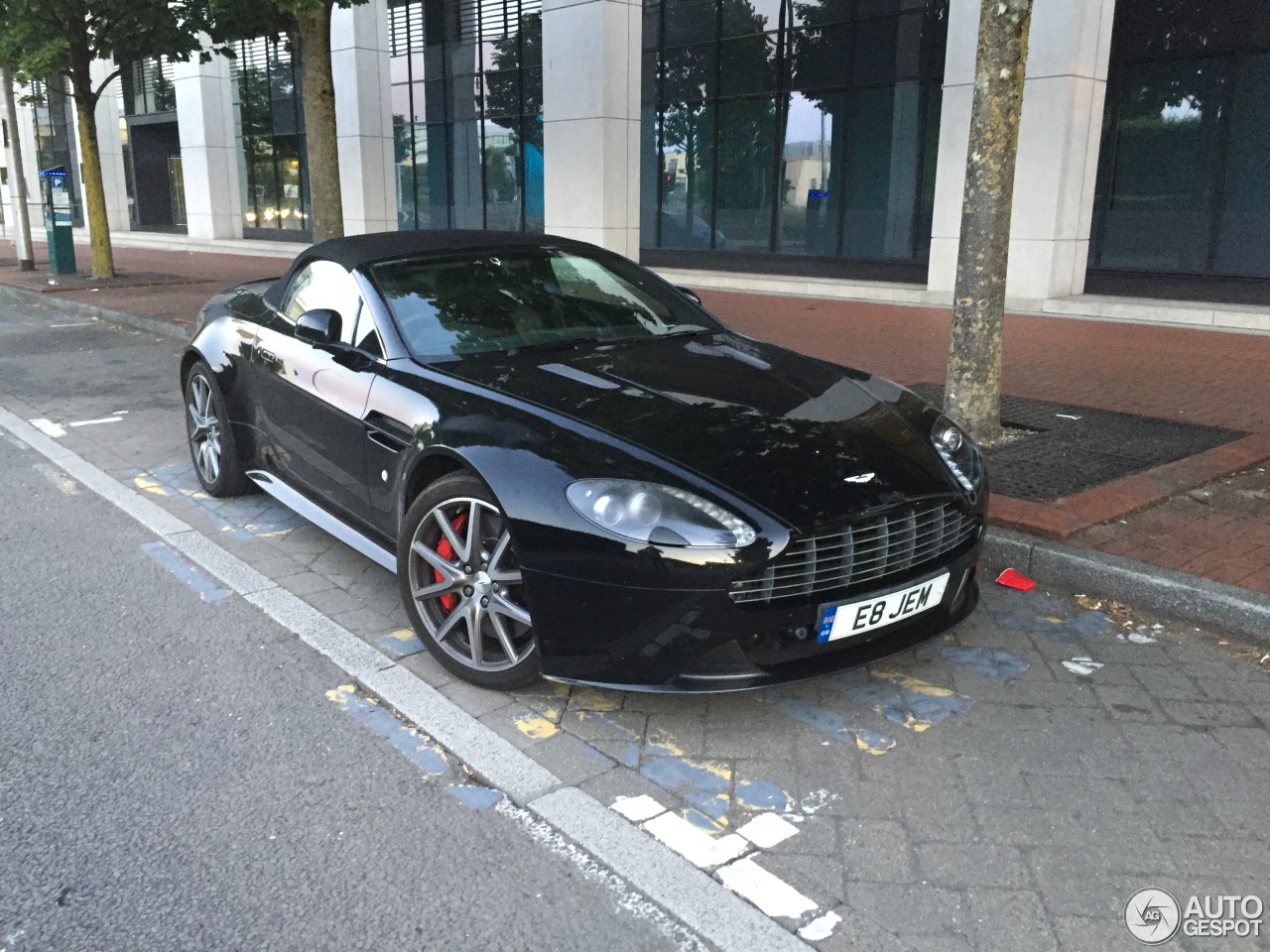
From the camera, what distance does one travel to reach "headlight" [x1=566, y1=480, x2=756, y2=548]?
3.20 metres

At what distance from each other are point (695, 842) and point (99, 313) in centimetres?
1427

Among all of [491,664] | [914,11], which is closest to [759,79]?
[914,11]

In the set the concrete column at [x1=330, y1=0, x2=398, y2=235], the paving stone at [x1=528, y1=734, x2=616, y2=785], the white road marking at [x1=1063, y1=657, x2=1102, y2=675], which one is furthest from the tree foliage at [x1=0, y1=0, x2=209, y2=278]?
the white road marking at [x1=1063, y1=657, x2=1102, y2=675]

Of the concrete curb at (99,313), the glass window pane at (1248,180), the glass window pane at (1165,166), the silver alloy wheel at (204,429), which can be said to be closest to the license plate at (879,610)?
the silver alloy wheel at (204,429)

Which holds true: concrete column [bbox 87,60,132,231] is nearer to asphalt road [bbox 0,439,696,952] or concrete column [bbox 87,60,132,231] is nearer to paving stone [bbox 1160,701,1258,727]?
asphalt road [bbox 0,439,696,952]

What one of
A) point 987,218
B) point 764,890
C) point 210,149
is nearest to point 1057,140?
point 987,218

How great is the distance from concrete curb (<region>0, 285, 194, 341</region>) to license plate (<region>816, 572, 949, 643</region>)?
29.2 feet

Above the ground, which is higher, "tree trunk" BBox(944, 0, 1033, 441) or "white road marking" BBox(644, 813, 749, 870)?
"tree trunk" BBox(944, 0, 1033, 441)

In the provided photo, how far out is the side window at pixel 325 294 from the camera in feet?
15.1

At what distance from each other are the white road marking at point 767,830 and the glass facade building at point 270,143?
2904 cm

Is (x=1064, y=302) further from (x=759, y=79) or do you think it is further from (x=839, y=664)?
(x=839, y=664)

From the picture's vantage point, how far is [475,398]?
3.87 meters

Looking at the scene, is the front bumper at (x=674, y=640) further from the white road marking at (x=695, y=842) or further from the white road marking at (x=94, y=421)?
the white road marking at (x=94, y=421)

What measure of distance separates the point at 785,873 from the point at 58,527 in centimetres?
447
